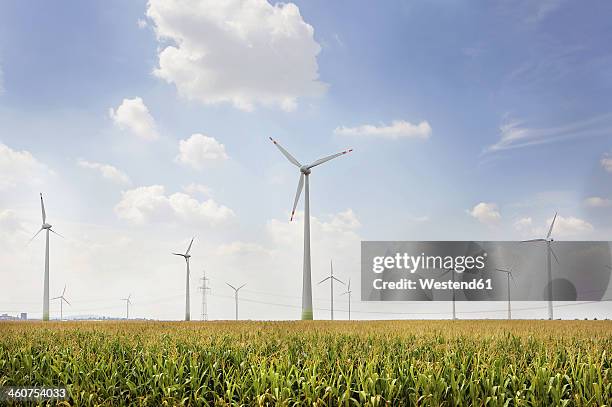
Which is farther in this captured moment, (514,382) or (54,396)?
(54,396)

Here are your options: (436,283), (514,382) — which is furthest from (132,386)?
(436,283)

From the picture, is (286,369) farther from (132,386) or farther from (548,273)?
(548,273)

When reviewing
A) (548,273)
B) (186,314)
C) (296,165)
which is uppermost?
(296,165)

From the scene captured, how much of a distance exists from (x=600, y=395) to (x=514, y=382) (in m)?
1.80

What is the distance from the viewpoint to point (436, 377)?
1306 centimetres

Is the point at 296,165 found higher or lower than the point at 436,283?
higher

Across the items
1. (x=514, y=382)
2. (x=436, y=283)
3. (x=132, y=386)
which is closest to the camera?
(x=514, y=382)

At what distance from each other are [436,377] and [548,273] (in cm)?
7797

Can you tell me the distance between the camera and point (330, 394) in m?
12.7

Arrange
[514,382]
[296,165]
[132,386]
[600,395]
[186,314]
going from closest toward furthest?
[600,395], [514,382], [132,386], [296,165], [186,314]

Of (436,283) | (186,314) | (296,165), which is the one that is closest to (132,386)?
(296,165)

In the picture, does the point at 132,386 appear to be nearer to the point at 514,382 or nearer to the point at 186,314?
the point at 514,382

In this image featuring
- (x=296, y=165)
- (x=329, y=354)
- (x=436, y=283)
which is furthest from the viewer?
(x=436, y=283)

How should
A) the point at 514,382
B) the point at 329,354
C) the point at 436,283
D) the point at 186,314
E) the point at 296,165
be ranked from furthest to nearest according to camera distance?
the point at 186,314 < the point at 436,283 < the point at 296,165 < the point at 329,354 < the point at 514,382
